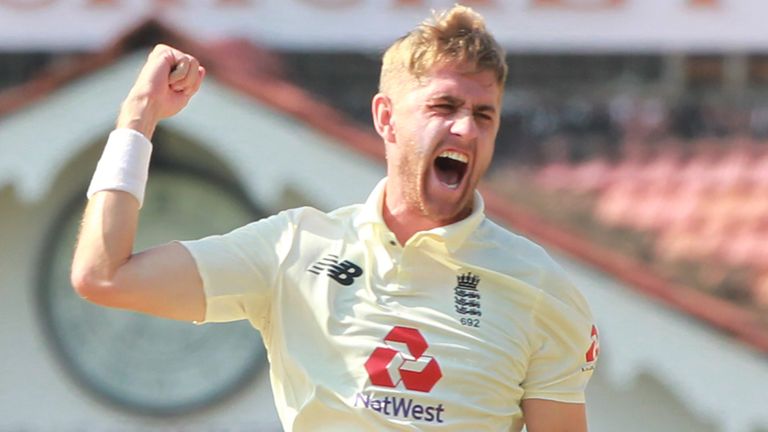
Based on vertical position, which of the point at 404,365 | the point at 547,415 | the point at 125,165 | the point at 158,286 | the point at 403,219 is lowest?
the point at 547,415

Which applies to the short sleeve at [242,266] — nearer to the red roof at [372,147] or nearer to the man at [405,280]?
the man at [405,280]

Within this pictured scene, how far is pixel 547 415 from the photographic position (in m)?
3.90

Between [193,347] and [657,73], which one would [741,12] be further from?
[193,347]

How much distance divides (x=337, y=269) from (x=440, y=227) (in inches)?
9.0

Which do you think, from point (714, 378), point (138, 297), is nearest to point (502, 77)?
point (138, 297)

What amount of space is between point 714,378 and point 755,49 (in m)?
3.63

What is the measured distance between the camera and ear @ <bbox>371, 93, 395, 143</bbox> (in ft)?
12.9

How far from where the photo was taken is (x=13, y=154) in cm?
831

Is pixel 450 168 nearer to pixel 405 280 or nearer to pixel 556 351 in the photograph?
pixel 405 280

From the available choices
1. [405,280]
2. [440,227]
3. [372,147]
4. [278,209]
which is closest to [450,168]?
[440,227]

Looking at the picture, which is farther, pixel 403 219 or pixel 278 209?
pixel 278 209

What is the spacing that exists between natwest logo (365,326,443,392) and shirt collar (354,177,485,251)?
23cm

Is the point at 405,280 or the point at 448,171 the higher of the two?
the point at 448,171

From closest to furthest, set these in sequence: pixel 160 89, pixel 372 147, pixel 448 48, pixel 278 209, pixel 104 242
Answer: pixel 104 242 → pixel 160 89 → pixel 448 48 → pixel 372 147 → pixel 278 209
